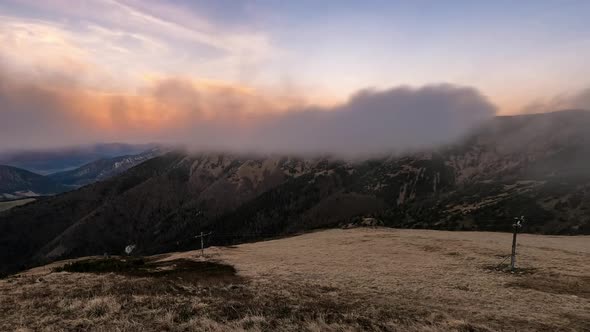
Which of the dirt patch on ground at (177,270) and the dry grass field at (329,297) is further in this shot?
the dirt patch on ground at (177,270)

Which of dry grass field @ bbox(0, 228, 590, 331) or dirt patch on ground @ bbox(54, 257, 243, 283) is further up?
dry grass field @ bbox(0, 228, 590, 331)

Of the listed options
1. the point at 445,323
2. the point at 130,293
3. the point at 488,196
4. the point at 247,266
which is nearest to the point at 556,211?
the point at 488,196

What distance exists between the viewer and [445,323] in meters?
20.0

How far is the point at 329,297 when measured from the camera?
90.0 ft

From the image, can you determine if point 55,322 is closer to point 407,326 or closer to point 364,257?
point 407,326

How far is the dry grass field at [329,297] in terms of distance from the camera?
18547mm

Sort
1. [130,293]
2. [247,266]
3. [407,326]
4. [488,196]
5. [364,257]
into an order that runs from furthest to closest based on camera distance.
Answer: [488,196]
[364,257]
[247,266]
[130,293]
[407,326]

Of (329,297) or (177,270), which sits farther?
(177,270)

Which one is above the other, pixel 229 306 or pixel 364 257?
pixel 229 306

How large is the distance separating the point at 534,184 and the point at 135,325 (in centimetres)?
20718

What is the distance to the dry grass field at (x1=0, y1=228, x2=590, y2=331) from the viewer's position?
60.8 ft

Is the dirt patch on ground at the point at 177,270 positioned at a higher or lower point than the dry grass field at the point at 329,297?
lower

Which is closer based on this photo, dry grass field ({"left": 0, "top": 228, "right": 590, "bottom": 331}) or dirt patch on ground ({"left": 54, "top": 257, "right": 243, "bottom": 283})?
dry grass field ({"left": 0, "top": 228, "right": 590, "bottom": 331})

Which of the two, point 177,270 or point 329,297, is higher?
point 329,297
